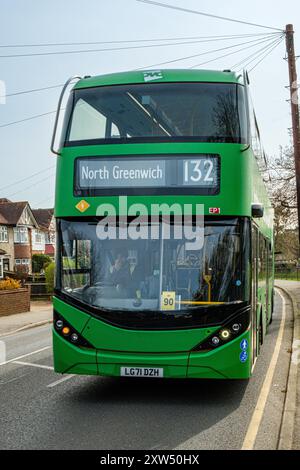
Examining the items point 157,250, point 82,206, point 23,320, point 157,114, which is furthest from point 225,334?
point 23,320

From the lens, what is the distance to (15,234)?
59.7 meters

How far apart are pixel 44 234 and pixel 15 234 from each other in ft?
41.4

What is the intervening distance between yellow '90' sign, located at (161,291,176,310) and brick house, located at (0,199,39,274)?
5158 centimetres

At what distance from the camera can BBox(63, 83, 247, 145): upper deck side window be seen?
7.27 meters

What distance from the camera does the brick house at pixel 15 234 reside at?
5797 centimetres

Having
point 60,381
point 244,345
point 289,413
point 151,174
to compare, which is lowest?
point 60,381

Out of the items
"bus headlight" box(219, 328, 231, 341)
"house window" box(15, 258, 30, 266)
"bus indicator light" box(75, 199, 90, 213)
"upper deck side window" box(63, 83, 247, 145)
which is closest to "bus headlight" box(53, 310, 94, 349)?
"bus indicator light" box(75, 199, 90, 213)

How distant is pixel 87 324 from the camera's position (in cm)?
705

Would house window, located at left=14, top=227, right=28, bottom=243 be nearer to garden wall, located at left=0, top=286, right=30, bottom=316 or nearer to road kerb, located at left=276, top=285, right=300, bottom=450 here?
garden wall, located at left=0, top=286, right=30, bottom=316

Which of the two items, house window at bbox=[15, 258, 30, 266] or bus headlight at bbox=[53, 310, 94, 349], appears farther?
house window at bbox=[15, 258, 30, 266]

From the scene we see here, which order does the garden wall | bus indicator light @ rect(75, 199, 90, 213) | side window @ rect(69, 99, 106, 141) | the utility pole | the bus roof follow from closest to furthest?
bus indicator light @ rect(75, 199, 90, 213) < side window @ rect(69, 99, 106, 141) < the bus roof < the utility pole < the garden wall

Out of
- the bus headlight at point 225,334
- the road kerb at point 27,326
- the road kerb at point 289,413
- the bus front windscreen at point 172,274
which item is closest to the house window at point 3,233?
the road kerb at point 27,326

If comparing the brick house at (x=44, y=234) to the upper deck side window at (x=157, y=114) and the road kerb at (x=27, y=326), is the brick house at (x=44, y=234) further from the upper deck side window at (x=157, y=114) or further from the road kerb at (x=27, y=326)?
the upper deck side window at (x=157, y=114)

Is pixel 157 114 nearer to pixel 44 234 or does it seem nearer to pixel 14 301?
pixel 14 301
